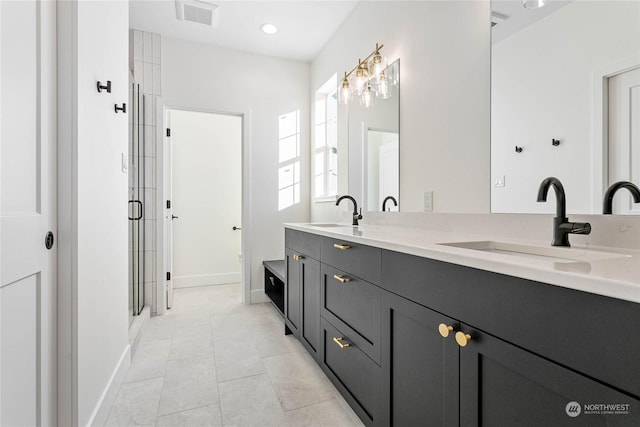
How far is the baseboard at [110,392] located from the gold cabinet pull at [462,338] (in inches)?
60.0

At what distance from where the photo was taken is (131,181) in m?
2.88

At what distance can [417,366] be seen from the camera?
1.00 m

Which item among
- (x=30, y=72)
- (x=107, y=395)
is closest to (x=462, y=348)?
(x=30, y=72)

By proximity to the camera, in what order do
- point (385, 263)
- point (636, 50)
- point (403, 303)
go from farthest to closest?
point (385, 263)
point (403, 303)
point (636, 50)

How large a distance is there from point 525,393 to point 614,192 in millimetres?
715

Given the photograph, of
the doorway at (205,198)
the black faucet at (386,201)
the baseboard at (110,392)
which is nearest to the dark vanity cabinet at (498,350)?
the black faucet at (386,201)

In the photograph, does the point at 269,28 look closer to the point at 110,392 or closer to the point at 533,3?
the point at 533,3

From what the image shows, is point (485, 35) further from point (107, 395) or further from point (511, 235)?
point (107, 395)

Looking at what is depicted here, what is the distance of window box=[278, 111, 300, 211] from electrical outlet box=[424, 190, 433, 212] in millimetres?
1992

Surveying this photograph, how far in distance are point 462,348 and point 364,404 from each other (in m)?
0.72

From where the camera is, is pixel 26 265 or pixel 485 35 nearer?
pixel 26 265

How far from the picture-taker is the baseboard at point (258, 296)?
3368mm

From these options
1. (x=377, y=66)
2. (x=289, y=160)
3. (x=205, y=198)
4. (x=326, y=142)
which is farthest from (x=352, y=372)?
(x=205, y=198)

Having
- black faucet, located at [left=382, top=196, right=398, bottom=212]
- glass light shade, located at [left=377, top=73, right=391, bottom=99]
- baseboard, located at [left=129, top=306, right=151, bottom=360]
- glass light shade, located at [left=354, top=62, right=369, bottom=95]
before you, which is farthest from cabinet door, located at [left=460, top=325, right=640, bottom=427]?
baseboard, located at [left=129, top=306, right=151, bottom=360]
